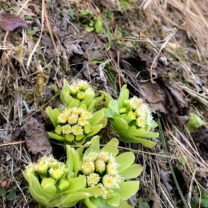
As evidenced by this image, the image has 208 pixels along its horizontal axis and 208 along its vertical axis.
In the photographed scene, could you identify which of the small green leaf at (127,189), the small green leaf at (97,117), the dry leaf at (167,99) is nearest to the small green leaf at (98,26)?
the dry leaf at (167,99)

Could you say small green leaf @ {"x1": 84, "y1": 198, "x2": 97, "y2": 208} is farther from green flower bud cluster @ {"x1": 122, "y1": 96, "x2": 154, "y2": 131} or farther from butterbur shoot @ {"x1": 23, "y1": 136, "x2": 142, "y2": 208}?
green flower bud cluster @ {"x1": 122, "y1": 96, "x2": 154, "y2": 131}

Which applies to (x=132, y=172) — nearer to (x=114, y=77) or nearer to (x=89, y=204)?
(x=89, y=204)

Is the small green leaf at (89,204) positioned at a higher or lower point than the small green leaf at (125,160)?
lower

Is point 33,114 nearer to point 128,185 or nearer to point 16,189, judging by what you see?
point 16,189

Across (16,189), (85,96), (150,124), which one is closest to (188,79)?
(150,124)

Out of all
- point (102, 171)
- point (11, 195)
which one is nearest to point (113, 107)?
point (102, 171)

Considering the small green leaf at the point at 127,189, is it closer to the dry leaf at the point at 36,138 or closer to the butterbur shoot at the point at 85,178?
the butterbur shoot at the point at 85,178
